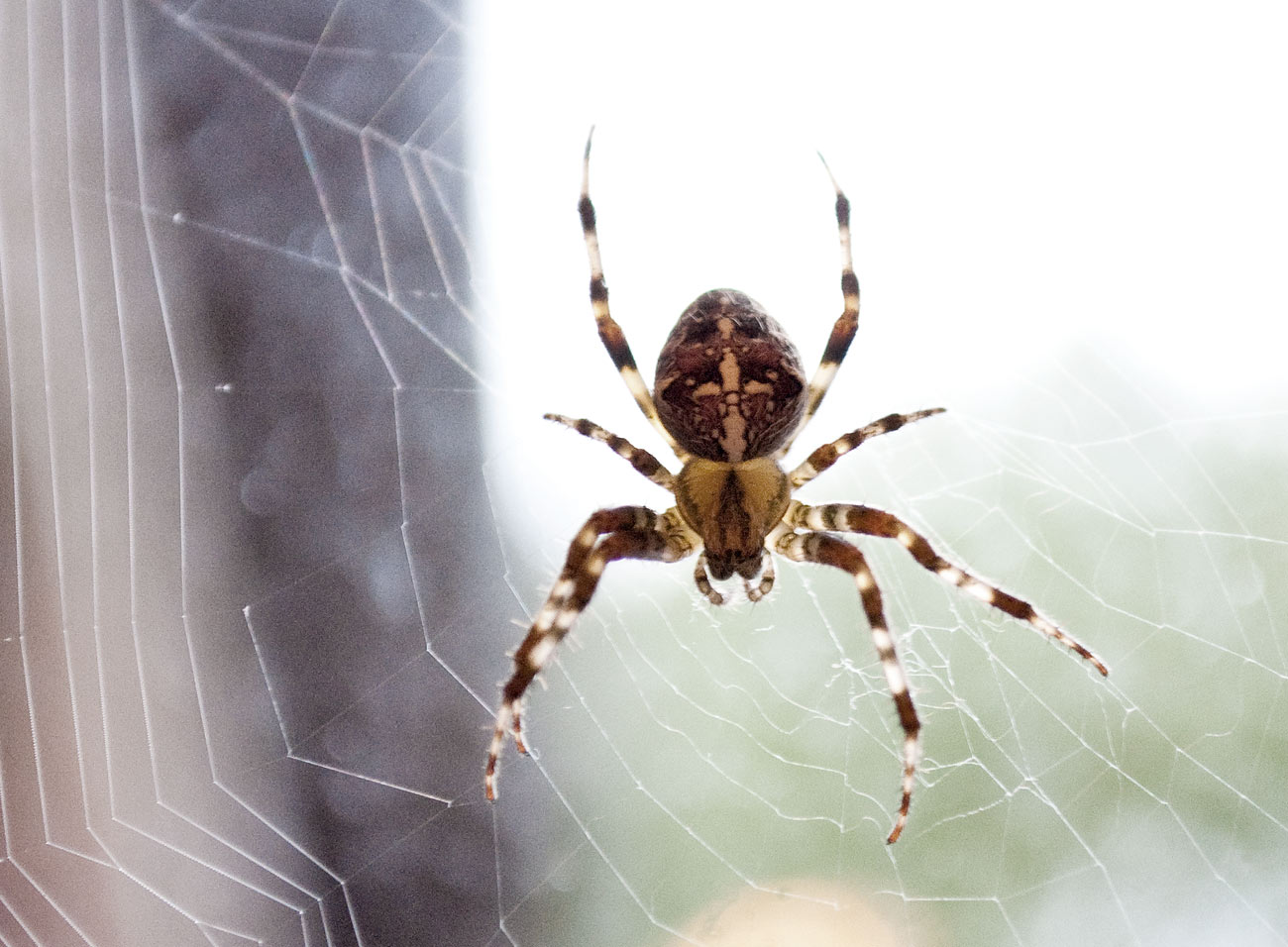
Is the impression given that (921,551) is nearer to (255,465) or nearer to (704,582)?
(704,582)

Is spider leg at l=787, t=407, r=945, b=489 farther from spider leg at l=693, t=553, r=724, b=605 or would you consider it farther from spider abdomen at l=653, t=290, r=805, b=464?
spider leg at l=693, t=553, r=724, b=605

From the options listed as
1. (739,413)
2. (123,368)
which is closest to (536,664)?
(739,413)

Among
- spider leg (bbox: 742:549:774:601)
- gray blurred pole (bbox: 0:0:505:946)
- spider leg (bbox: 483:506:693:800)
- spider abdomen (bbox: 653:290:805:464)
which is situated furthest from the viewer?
gray blurred pole (bbox: 0:0:505:946)

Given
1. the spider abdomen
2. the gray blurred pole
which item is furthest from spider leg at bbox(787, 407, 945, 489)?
the gray blurred pole

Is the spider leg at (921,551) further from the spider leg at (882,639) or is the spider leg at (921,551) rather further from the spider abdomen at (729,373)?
the spider abdomen at (729,373)

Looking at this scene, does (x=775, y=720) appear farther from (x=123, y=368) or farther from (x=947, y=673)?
(x=123, y=368)

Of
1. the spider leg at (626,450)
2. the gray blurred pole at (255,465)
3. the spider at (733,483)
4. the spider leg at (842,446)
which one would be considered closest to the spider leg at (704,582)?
the spider at (733,483)

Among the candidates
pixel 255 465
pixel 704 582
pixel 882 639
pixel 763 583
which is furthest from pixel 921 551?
pixel 255 465
